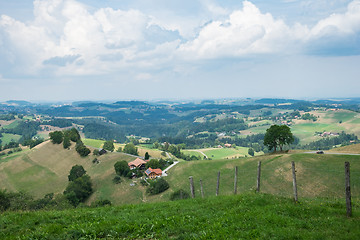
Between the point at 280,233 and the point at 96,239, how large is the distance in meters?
9.50

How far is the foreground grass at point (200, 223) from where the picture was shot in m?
11.3

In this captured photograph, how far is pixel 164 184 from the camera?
194ft

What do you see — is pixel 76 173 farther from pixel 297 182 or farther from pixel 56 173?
pixel 297 182

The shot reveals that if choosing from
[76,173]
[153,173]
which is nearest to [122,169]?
[153,173]

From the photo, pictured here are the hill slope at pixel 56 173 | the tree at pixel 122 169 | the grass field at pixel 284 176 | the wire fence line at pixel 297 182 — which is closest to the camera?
the wire fence line at pixel 297 182

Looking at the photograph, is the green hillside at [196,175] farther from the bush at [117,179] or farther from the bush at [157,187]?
the bush at [157,187]

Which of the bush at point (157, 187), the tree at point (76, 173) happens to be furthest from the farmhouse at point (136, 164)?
the bush at point (157, 187)

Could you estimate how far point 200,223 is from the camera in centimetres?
1288

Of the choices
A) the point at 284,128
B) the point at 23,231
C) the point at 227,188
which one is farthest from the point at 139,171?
the point at 23,231

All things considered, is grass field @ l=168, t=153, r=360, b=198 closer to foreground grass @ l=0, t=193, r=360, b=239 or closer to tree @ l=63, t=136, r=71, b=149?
foreground grass @ l=0, t=193, r=360, b=239

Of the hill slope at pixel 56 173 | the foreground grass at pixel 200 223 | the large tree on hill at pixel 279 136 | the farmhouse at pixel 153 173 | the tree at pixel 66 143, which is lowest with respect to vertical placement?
the hill slope at pixel 56 173

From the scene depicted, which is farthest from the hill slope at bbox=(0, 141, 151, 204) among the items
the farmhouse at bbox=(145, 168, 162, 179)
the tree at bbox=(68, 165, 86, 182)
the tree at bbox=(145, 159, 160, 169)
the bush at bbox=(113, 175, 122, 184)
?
the tree at bbox=(145, 159, 160, 169)

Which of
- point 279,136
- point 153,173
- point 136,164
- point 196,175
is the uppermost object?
point 279,136

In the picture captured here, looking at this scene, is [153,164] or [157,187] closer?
[157,187]
